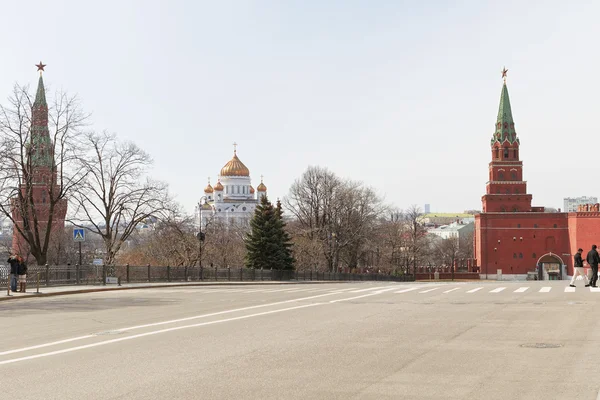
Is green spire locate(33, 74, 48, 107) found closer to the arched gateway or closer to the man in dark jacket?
the man in dark jacket

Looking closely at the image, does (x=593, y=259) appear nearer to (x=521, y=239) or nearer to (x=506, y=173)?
(x=521, y=239)

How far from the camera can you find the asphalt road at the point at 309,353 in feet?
30.0

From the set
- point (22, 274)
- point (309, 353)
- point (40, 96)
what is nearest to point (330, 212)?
point (40, 96)

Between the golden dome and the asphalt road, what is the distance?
161573mm

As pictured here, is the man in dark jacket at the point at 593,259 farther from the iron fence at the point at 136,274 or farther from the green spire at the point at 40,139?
the green spire at the point at 40,139

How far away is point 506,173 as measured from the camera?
12450 cm

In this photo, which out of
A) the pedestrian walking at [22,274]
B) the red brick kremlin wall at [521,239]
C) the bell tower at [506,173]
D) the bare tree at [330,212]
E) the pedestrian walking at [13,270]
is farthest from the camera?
the bell tower at [506,173]

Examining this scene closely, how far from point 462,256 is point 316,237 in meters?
114

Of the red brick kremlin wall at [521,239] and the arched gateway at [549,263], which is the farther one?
the red brick kremlin wall at [521,239]

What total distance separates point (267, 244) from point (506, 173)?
6309 cm

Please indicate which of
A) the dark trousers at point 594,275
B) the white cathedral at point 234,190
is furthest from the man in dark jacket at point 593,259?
the white cathedral at point 234,190

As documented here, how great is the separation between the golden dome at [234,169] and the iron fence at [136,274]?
113 meters

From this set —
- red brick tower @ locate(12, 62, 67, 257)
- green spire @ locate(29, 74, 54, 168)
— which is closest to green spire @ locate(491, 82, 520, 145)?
red brick tower @ locate(12, 62, 67, 257)

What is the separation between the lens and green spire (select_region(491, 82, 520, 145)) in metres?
124
